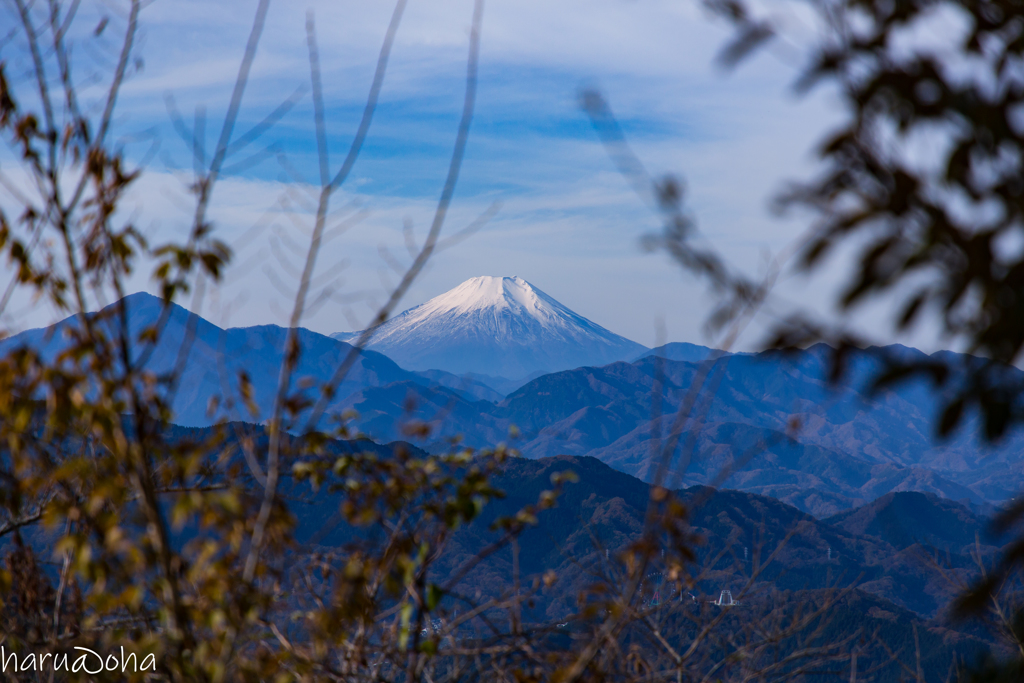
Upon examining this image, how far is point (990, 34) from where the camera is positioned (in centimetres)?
160

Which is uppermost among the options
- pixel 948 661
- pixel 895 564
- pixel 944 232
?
pixel 944 232

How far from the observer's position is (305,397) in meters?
3.13

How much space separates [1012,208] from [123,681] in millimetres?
5463

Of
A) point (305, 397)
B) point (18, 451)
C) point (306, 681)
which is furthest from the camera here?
point (306, 681)

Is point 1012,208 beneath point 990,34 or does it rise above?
beneath

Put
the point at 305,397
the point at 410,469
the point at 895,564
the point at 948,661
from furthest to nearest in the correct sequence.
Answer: the point at 895,564, the point at 948,661, the point at 410,469, the point at 305,397

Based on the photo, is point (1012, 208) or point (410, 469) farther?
point (410, 469)

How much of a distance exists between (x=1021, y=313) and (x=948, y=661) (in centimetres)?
6867

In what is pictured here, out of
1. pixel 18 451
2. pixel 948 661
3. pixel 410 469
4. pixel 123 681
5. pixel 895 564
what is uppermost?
pixel 18 451

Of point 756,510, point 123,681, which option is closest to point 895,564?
point 756,510

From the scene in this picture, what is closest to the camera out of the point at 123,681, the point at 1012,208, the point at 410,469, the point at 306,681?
the point at 1012,208

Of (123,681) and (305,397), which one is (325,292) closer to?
(305,397)

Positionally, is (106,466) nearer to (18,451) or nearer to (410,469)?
(18,451)

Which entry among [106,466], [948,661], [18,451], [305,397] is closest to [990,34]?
[305,397]
